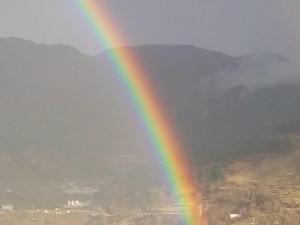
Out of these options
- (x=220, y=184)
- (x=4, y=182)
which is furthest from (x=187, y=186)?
(x=4, y=182)

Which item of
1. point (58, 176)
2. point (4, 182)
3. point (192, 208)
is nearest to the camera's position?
point (192, 208)

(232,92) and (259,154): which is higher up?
(232,92)

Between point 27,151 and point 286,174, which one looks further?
point 27,151

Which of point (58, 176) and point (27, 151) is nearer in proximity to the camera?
point (58, 176)

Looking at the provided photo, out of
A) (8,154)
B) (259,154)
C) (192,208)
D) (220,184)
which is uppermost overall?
(8,154)

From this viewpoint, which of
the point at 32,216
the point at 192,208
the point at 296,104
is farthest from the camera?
the point at 296,104

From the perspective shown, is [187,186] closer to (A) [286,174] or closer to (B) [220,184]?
(B) [220,184]

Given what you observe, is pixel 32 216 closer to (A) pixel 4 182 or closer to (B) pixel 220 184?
(B) pixel 220 184

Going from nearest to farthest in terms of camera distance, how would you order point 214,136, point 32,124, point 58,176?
point 58,176, point 214,136, point 32,124

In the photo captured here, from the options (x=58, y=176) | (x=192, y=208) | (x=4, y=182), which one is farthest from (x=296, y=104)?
(x=192, y=208)
